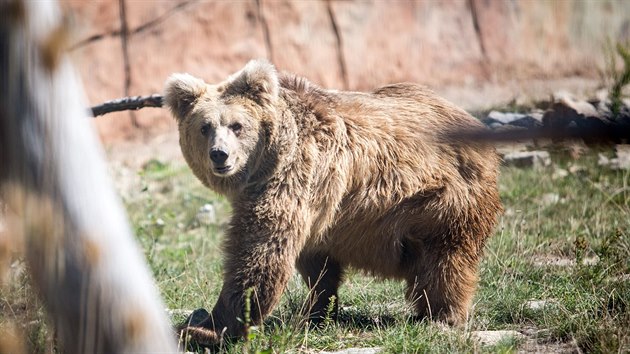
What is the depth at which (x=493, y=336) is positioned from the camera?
504 centimetres

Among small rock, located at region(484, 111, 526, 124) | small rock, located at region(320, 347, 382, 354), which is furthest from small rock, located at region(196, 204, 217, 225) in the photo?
small rock, located at region(320, 347, 382, 354)

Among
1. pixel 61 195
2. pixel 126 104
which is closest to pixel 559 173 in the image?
pixel 126 104

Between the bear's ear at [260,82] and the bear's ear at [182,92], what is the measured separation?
0.32 meters

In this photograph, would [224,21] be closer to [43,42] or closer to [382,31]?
[382,31]

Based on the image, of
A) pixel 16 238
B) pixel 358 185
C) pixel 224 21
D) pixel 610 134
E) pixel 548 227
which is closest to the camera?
pixel 610 134

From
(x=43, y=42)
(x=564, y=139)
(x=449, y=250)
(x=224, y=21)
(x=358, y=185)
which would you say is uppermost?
(x=224, y=21)

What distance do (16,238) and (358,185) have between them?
265cm

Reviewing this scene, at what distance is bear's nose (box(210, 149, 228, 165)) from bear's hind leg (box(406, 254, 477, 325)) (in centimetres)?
148

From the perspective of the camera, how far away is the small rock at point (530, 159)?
9250 millimetres

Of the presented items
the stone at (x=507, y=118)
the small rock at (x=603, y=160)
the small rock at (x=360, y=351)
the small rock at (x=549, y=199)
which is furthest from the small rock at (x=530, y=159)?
the small rock at (x=360, y=351)

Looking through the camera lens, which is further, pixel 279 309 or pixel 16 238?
pixel 279 309

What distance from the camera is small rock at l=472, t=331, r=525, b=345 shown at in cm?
485

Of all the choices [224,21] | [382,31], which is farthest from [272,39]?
[382,31]

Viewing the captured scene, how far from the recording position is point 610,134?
298cm
